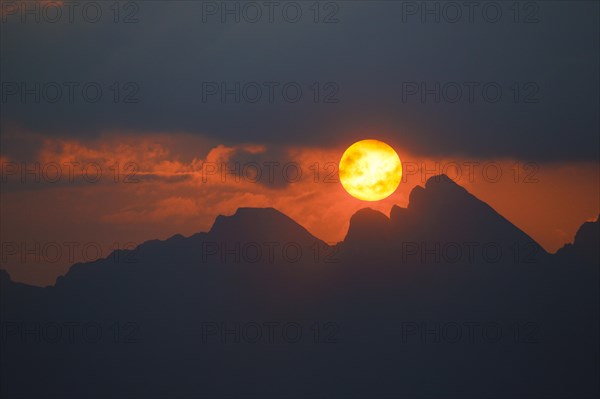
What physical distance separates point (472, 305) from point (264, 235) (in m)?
3.23

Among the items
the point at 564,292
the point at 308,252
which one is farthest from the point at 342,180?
the point at 564,292

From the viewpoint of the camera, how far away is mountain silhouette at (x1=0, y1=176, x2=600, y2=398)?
8.45 metres

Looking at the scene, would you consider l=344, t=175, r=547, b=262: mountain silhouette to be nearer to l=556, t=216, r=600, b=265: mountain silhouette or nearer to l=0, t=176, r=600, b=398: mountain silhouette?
l=0, t=176, r=600, b=398: mountain silhouette

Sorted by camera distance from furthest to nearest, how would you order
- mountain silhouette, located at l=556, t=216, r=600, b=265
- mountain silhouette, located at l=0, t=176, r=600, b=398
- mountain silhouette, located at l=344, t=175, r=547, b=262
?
mountain silhouette, located at l=556, t=216, r=600, b=265
mountain silhouette, located at l=344, t=175, r=547, b=262
mountain silhouette, located at l=0, t=176, r=600, b=398

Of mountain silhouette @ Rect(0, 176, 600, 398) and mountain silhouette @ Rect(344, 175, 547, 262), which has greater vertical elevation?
mountain silhouette @ Rect(344, 175, 547, 262)

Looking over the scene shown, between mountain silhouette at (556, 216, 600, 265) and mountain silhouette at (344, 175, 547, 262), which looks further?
mountain silhouette at (556, 216, 600, 265)

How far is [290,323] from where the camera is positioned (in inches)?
334

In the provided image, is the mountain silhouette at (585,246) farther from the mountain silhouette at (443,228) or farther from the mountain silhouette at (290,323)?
the mountain silhouette at (443,228)

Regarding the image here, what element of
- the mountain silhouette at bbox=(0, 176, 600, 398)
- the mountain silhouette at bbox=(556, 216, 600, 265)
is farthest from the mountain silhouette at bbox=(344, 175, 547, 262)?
the mountain silhouette at bbox=(556, 216, 600, 265)

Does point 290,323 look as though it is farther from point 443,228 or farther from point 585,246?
point 585,246

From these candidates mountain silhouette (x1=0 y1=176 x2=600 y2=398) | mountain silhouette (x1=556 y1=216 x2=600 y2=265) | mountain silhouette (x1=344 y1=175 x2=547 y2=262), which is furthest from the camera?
mountain silhouette (x1=556 y1=216 x2=600 y2=265)

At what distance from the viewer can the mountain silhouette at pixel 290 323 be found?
8.45m

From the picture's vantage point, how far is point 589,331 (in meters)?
8.77

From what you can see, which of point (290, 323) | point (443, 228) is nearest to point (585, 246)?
point (443, 228)
